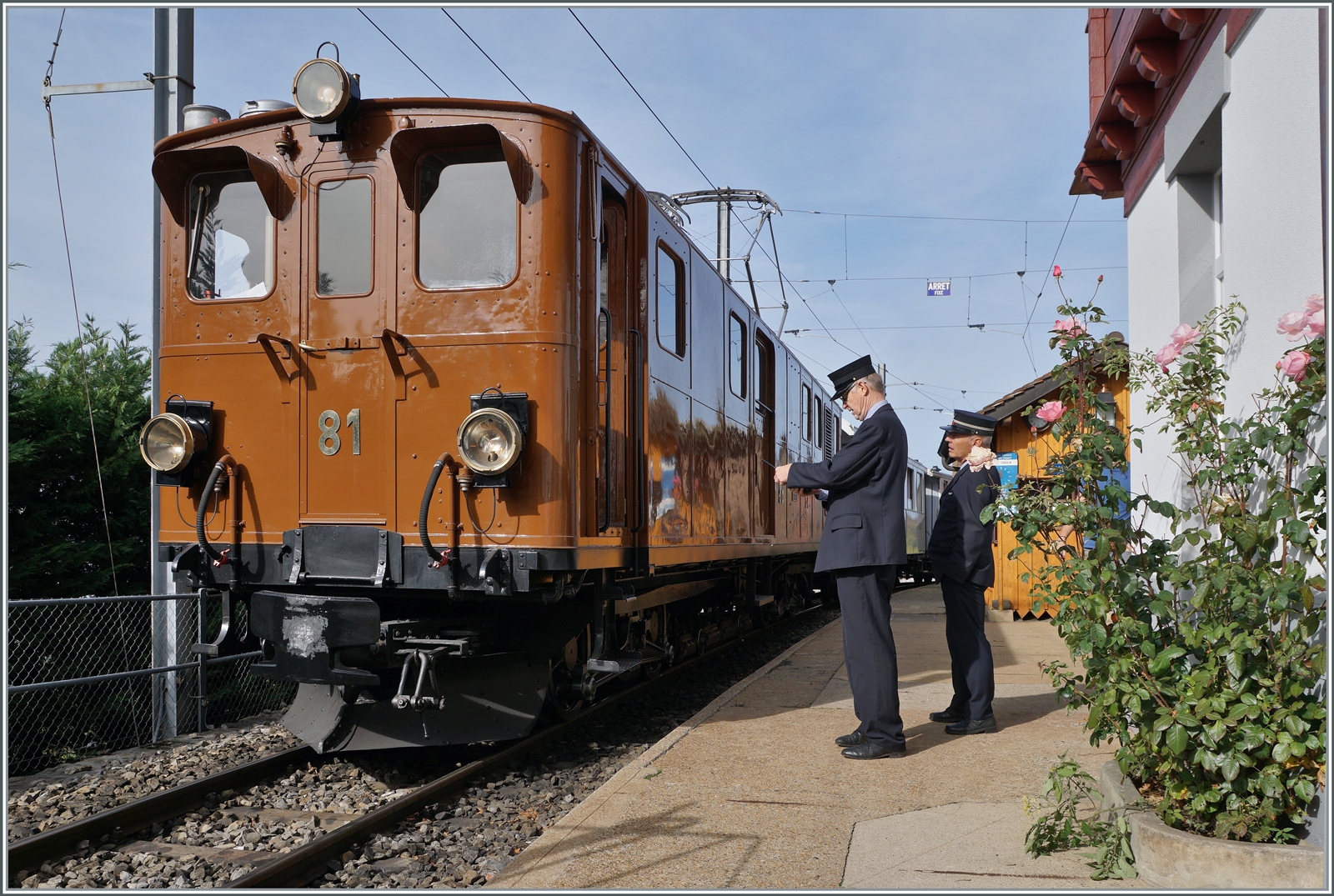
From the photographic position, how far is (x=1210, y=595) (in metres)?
3.62

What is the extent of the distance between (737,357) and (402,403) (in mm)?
4429

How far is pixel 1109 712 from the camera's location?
381 cm

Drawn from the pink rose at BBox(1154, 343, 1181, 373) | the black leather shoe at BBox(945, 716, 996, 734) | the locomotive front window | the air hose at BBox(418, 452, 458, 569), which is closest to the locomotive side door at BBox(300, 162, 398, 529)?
the locomotive front window

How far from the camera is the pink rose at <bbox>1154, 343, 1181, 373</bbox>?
13.3ft

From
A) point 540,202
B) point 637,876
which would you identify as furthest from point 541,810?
point 540,202

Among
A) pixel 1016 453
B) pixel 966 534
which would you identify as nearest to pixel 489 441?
pixel 966 534

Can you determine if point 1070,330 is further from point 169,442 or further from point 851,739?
point 169,442

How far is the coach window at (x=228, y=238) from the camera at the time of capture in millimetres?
5977

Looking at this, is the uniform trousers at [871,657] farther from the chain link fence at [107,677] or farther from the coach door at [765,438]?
the coach door at [765,438]

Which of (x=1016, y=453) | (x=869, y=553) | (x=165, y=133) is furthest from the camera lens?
(x=1016, y=453)

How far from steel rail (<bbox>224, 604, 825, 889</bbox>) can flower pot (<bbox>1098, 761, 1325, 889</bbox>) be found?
311cm

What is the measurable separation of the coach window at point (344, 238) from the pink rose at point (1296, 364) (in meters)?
4.40

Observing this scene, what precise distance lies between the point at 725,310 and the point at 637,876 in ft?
19.0

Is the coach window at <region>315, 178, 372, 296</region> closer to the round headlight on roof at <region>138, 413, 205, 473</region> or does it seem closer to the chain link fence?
the round headlight on roof at <region>138, 413, 205, 473</region>
